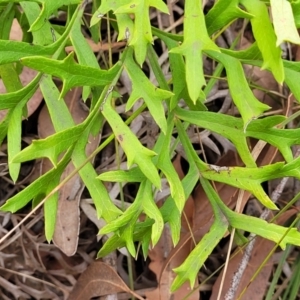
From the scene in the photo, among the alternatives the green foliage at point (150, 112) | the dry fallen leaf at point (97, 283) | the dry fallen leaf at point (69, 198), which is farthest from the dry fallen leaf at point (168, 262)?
the green foliage at point (150, 112)

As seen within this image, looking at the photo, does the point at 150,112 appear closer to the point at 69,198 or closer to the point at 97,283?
the point at 69,198

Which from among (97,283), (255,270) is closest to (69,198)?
(97,283)

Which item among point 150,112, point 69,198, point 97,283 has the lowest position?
point 97,283

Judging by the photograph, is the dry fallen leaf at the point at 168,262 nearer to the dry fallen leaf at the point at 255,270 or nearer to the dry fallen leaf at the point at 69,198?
the dry fallen leaf at the point at 255,270

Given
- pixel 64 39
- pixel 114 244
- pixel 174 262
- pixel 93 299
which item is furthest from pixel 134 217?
pixel 93 299

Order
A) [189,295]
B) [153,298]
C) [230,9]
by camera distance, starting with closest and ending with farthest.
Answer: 1. [230,9]
2. [189,295]
3. [153,298]

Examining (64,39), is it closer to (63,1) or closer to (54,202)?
(63,1)
